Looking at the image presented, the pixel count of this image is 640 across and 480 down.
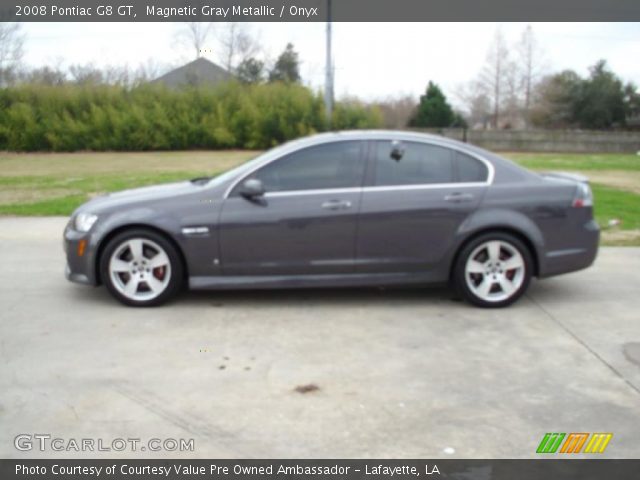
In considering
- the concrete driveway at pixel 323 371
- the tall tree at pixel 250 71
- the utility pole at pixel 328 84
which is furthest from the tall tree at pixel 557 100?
the concrete driveway at pixel 323 371

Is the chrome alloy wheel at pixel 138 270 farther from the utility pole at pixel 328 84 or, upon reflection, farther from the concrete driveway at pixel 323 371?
the utility pole at pixel 328 84

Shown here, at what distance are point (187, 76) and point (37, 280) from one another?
26226 millimetres

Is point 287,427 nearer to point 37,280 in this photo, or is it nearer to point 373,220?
point 373,220

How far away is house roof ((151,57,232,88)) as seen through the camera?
31.2 m

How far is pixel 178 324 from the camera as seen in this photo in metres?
5.41

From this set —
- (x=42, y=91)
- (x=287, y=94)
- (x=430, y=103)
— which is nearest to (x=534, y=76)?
(x=430, y=103)

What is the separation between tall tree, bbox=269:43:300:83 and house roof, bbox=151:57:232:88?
3.77 m

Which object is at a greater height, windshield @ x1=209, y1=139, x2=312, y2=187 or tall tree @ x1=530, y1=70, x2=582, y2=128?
tall tree @ x1=530, y1=70, x2=582, y2=128

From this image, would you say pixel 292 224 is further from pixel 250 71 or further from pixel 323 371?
pixel 250 71

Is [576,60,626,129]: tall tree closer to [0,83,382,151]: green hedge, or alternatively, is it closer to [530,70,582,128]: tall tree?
[530,70,582,128]: tall tree

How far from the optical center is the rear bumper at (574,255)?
19.3ft
